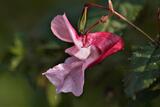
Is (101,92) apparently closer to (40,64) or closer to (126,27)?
(40,64)

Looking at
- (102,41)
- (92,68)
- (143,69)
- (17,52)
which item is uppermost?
(102,41)

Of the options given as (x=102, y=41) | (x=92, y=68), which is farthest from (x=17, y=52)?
(x=102, y=41)

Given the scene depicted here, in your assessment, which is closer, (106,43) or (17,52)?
(106,43)

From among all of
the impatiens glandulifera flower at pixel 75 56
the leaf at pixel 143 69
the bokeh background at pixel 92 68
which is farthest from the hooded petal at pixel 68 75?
the bokeh background at pixel 92 68

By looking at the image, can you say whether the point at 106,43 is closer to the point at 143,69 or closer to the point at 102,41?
the point at 102,41

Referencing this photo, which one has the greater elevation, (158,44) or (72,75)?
(72,75)

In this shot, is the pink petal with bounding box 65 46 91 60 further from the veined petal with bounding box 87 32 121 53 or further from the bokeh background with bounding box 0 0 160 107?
the bokeh background with bounding box 0 0 160 107

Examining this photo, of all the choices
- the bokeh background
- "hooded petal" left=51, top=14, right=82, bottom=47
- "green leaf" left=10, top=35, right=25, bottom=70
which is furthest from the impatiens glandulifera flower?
"green leaf" left=10, top=35, right=25, bottom=70

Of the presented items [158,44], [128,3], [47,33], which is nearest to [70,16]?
[47,33]
